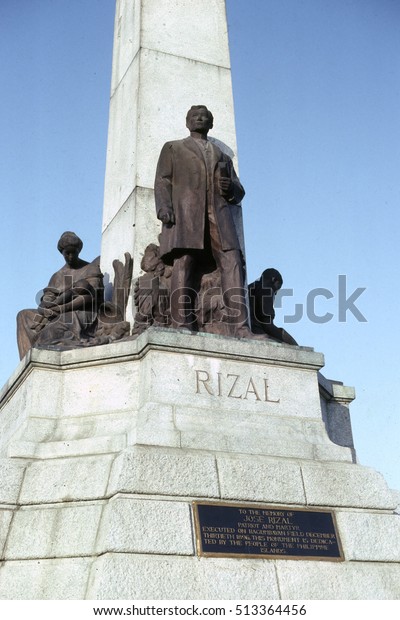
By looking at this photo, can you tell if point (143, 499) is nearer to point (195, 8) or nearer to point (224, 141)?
point (224, 141)

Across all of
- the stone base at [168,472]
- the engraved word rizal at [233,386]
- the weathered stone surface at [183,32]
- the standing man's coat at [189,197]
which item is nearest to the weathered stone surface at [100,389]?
the stone base at [168,472]

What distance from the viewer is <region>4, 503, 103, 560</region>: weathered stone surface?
7.39 meters

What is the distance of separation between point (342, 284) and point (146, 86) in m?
4.23

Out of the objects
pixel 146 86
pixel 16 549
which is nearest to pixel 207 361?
pixel 16 549

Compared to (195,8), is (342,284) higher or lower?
lower

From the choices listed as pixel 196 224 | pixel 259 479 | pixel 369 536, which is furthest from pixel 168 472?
pixel 196 224

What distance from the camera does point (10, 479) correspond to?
802 cm

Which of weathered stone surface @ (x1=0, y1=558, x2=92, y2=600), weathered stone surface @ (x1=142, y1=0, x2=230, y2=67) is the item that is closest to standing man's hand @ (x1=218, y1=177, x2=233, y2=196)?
weathered stone surface @ (x1=142, y1=0, x2=230, y2=67)

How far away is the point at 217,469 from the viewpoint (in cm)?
785

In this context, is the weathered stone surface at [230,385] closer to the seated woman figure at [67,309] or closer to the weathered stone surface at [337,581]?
the seated woman figure at [67,309]
